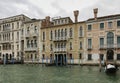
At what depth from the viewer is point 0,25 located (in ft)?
138

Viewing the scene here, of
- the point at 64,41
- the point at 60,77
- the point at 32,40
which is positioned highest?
the point at 32,40

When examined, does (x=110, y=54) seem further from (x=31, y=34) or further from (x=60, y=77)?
(x=31, y=34)

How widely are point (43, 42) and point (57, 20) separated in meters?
4.84

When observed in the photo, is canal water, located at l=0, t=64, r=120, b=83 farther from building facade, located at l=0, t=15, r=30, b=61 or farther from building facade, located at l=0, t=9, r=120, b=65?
building facade, located at l=0, t=15, r=30, b=61

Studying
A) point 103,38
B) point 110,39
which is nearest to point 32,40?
point 103,38

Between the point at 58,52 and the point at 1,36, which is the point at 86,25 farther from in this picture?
the point at 1,36

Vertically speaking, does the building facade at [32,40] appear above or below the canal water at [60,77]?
above

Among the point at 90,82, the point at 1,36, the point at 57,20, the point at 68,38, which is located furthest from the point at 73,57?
the point at 1,36

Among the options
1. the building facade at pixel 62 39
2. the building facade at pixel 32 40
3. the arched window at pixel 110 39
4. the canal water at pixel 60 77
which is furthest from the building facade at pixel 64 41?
the canal water at pixel 60 77

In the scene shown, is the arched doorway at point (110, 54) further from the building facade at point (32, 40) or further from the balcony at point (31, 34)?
the balcony at point (31, 34)

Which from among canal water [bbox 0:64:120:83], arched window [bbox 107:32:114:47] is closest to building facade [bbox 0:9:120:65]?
arched window [bbox 107:32:114:47]

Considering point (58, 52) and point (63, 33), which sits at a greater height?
point (63, 33)

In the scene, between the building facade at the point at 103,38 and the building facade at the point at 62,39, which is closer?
the building facade at the point at 103,38

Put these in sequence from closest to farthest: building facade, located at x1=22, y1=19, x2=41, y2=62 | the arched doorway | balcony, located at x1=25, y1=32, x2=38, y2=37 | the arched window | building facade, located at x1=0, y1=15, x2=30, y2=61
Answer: the arched window → the arched doorway → building facade, located at x1=22, y1=19, x2=41, y2=62 → balcony, located at x1=25, y1=32, x2=38, y2=37 → building facade, located at x1=0, y1=15, x2=30, y2=61
